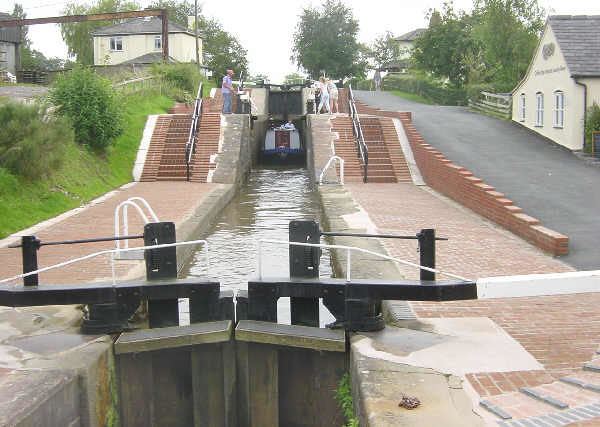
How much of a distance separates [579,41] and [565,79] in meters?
1.64

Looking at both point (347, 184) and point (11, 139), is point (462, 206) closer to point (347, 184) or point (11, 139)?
point (347, 184)

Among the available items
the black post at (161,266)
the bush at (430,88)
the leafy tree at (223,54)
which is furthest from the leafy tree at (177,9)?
the black post at (161,266)

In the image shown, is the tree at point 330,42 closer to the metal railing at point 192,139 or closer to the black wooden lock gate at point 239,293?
the metal railing at point 192,139

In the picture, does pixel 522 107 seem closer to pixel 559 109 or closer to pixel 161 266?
pixel 559 109

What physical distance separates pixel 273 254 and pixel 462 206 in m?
5.71

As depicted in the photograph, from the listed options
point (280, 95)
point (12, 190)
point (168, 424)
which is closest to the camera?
point (168, 424)

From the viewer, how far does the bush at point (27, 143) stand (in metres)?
17.0

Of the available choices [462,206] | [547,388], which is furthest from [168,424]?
[462,206]

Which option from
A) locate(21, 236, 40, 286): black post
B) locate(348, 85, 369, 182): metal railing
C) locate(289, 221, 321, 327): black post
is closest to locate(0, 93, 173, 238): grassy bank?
locate(21, 236, 40, 286): black post

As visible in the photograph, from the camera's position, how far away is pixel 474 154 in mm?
23703

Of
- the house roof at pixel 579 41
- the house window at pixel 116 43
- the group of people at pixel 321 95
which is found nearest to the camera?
the house roof at pixel 579 41

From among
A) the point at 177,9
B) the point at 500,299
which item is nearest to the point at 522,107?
the point at 500,299

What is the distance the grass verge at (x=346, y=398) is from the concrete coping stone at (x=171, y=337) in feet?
4.33

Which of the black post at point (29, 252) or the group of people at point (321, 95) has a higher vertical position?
the group of people at point (321, 95)
